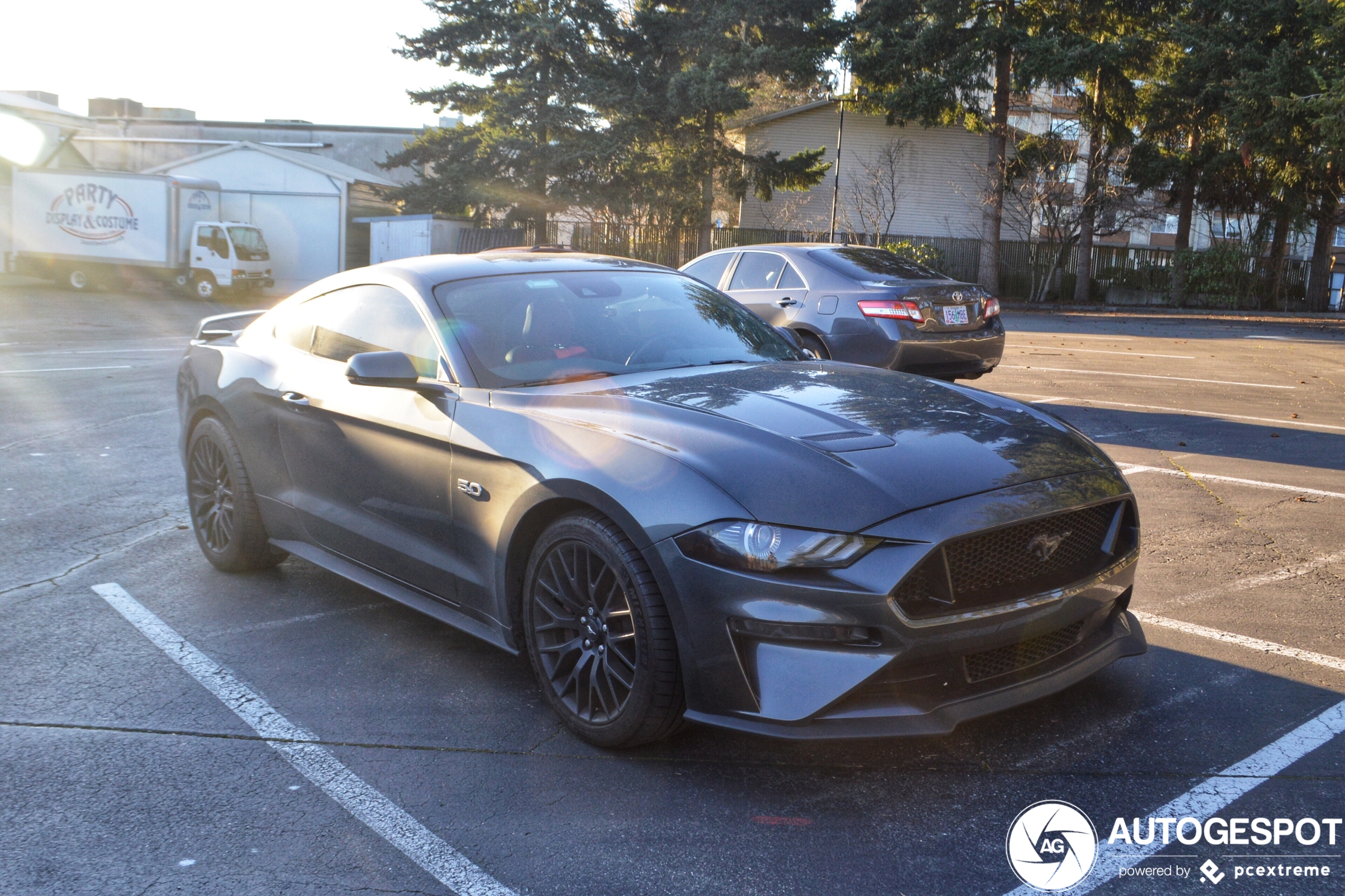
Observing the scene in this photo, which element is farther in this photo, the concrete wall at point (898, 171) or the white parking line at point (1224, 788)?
the concrete wall at point (898, 171)

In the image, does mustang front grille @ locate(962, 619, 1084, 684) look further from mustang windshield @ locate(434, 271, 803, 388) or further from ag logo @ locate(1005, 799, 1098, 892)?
mustang windshield @ locate(434, 271, 803, 388)

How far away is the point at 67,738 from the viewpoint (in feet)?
11.8

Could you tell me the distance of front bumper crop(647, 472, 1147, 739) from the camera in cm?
293

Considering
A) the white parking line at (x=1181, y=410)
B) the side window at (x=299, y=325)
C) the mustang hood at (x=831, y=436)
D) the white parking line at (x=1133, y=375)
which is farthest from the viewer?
the white parking line at (x=1133, y=375)

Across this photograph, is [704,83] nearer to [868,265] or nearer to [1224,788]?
[868,265]

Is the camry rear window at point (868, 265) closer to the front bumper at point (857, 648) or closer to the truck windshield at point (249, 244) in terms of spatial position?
the front bumper at point (857, 648)

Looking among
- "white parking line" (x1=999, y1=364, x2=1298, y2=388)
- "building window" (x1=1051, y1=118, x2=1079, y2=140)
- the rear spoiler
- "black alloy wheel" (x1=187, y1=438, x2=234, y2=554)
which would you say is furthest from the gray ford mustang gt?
"building window" (x1=1051, y1=118, x2=1079, y2=140)

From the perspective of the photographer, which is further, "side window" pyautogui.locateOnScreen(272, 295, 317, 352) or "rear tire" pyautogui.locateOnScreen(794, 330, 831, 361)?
"rear tire" pyautogui.locateOnScreen(794, 330, 831, 361)

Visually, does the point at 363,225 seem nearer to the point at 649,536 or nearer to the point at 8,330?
the point at 8,330

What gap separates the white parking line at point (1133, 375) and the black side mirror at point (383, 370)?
1121 cm

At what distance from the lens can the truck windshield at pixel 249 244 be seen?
96.5ft

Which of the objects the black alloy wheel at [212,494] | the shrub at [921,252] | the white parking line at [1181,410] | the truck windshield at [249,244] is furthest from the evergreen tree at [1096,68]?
the black alloy wheel at [212,494]

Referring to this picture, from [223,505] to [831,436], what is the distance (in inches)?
131

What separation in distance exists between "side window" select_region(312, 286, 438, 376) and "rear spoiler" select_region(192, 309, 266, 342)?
0.91 m
